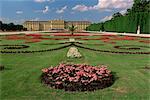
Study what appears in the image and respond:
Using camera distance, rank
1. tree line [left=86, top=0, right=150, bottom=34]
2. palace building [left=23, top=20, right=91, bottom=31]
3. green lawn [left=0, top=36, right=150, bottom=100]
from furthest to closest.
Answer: palace building [left=23, top=20, right=91, bottom=31] < tree line [left=86, top=0, right=150, bottom=34] < green lawn [left=0, top=36, right=150, bottom=100]

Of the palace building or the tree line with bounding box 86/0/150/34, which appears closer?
the tree line with bounding box 86/0/150/34

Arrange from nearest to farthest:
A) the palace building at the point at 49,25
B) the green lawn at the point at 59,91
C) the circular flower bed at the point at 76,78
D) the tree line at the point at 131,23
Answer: the green lawn at the point at 59,91, the circular flower bed at the point at 76,78, the tree line at the point at 131,23, the palace building at the point at 49,25

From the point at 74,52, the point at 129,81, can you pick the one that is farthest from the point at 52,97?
the point at 74,52

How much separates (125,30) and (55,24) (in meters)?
107

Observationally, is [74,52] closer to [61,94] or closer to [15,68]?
[15,68]

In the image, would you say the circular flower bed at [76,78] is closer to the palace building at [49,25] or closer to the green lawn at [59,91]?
the green lawn at [59,91]

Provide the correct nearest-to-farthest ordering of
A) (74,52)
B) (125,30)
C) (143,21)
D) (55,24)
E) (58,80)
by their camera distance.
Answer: (58,80) → (74,52) → (143,21) → (125,30) → (55,24)

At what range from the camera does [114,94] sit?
7.89 metres

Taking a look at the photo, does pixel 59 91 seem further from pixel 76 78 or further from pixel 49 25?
pixel 49 25

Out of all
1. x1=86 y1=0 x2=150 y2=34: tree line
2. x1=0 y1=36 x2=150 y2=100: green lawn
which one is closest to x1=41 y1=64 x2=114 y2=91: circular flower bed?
x1=0 y1=36 x2=150 y2=100: green lawn

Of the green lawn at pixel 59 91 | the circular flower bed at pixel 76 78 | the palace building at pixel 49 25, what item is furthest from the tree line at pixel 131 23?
the palace building at pixel 49 25

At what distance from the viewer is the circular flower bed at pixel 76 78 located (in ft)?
26.8

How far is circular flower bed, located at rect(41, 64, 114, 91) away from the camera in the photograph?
26.8 feet

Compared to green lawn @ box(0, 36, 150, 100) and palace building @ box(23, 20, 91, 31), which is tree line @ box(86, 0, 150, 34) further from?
palace building @ box(23, 20, 91, 31)
